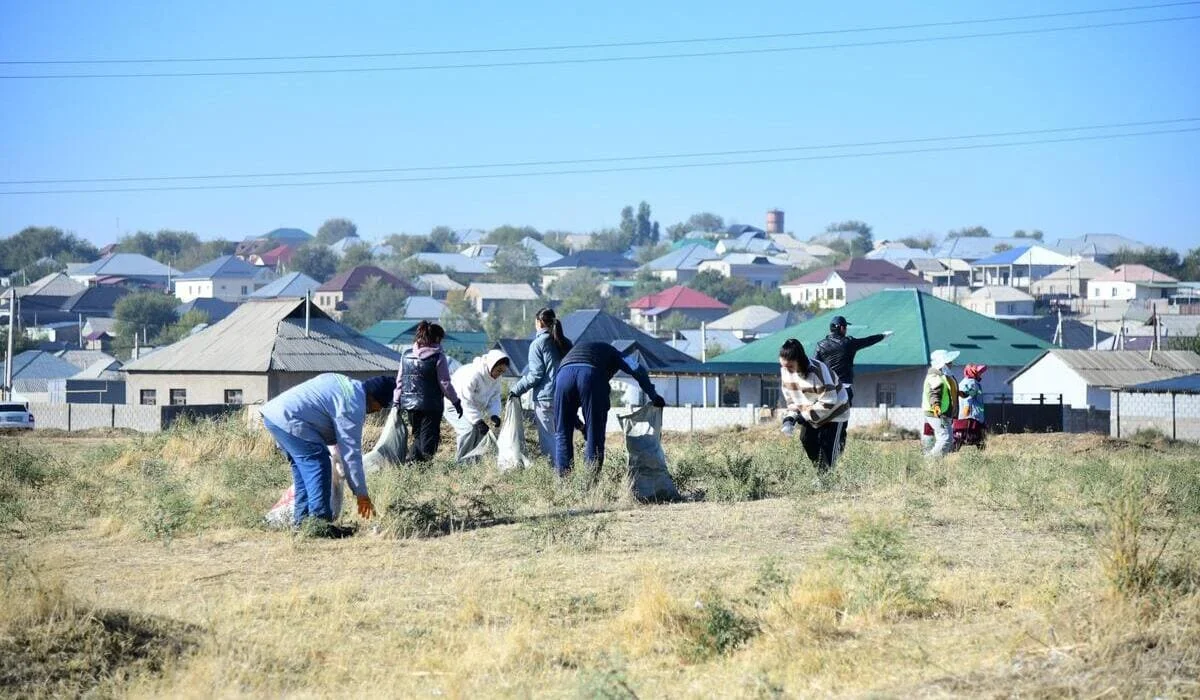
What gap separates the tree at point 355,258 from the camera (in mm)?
172625

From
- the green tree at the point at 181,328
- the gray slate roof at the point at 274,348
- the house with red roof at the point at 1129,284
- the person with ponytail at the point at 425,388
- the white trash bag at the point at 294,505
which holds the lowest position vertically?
the white trash bag at the point at 294,505

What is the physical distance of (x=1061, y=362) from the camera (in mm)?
44938

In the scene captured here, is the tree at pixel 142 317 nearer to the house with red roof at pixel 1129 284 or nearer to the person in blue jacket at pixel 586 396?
the house with red roof at pixel 1129 284

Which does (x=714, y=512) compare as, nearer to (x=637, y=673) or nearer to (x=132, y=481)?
(x=637, y=673)

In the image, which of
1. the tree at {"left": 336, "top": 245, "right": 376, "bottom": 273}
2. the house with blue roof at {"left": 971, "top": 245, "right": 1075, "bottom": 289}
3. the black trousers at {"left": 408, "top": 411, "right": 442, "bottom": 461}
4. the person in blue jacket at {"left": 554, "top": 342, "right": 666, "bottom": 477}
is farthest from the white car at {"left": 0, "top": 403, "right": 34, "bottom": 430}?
the tree at {"left": 336, "top": 245, "right": 376, "bottom": 273}

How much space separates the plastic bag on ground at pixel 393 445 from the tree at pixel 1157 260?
12706 cm

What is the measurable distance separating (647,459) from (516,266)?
15770 cm

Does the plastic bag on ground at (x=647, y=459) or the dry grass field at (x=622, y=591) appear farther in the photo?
the plastic bag on ground at (x=647, y=459)

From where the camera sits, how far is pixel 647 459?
12.1 m

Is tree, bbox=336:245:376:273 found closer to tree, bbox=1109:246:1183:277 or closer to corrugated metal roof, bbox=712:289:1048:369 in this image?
tree, bbox=1109:246:1183:277

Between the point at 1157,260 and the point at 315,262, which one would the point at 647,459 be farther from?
the point at 315,262

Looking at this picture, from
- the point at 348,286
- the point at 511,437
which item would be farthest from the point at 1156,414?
the point at 348,286

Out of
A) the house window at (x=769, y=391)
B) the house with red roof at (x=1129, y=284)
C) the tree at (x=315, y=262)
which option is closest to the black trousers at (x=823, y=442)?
the house window at (x=769, y=391)

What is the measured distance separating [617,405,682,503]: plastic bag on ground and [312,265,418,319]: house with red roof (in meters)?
120
